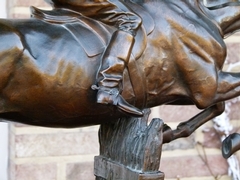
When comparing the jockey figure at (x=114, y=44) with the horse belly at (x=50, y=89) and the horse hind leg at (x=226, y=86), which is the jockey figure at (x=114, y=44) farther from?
the horse hind leg at (x=226, y=86)

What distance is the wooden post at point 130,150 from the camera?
2.01ft

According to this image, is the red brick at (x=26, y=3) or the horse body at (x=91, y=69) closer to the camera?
the horse body at (x=91, y=69)

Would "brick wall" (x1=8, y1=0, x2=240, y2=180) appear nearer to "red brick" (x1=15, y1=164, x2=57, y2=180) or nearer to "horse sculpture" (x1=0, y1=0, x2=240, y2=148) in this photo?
"red brick" (x1=15, y1=164, x2=57, y2=180)

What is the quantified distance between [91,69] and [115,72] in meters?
0.03

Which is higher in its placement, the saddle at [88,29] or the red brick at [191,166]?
the saddle at [88,29]

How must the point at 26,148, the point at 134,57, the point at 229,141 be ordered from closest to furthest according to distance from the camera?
1. the point at 134,57
2. the point at 229,141
3. the point at 26,148

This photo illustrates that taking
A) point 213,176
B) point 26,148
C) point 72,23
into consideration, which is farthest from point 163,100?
point 213,176

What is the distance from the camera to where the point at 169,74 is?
2.14ft

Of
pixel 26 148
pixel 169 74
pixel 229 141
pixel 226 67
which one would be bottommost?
pixel 26 148

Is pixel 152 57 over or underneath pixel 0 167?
over

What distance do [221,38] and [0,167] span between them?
2.43 feet

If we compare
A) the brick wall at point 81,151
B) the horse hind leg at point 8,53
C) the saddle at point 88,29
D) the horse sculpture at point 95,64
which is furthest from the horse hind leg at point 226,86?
the brick wall at point 81,151

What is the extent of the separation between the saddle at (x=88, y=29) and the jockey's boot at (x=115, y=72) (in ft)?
0.05

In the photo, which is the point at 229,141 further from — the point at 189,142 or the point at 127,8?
the point at 189,142
